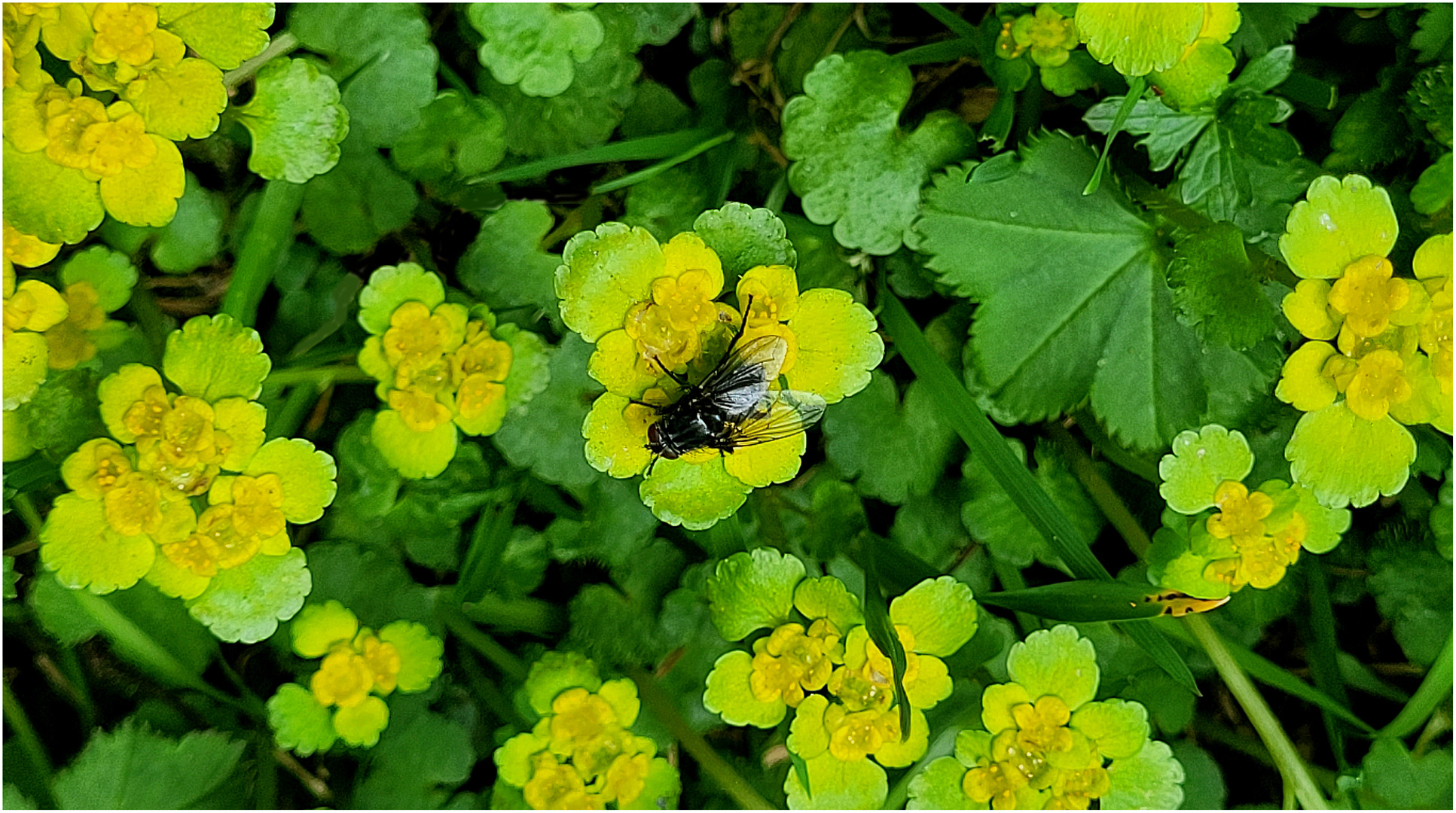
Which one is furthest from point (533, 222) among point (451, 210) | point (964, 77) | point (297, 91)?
point (964, 77)

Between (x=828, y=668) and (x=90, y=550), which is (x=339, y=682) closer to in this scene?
(x=90, y=550)

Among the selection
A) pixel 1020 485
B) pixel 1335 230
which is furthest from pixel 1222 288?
pixel 1020 485

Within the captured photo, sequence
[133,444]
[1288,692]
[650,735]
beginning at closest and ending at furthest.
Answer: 1. [133,444]
2. [650,735]
3. [1288,692]

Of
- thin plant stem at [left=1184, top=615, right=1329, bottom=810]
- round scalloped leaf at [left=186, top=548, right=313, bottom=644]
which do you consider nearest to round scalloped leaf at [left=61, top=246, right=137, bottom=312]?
round scalloped leaf at [left=186, top=548, right=313, bottom=644]

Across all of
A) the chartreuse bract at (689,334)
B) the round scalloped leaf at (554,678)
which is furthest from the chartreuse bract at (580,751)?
the chartreuse bract at (689,334)

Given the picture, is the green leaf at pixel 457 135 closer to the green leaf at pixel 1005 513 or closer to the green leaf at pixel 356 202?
the green leaf at pixel 356 202

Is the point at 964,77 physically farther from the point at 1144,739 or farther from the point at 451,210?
the point at 1144,739
